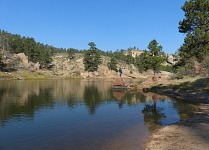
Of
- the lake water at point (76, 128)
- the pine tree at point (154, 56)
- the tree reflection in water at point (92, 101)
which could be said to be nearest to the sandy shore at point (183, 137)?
the lake water at point (76, 128)

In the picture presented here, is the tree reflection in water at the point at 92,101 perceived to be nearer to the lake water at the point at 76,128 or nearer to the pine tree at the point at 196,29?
the lake water at the point at 76,128

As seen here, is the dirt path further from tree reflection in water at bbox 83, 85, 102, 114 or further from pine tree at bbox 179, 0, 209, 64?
pine tree at bbox 179, 0, 209, 64

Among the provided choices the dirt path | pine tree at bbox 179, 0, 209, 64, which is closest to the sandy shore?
the dirt path

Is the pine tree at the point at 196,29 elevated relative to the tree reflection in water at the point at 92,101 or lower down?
elevated

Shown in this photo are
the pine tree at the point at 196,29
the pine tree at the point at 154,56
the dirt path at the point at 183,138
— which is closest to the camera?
the dirt path at the point at 183,138

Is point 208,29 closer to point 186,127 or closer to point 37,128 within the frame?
point 186,127

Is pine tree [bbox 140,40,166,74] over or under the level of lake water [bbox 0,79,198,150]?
over

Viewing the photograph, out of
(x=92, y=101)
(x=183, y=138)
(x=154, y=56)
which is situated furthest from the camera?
(x=154, y=56)

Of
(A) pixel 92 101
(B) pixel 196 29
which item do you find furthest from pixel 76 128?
(B) pixel 196 29

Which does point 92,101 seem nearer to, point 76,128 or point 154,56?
point 76,128

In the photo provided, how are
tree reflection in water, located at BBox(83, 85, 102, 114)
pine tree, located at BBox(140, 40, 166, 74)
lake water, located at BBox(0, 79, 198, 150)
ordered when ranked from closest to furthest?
lake water, located at BBox(0, 79, 198, 150) → tree reflection in water, located at BBox(83, 85, 102, 114) → pine tree, located at BBox(140, 40, 166, 74)

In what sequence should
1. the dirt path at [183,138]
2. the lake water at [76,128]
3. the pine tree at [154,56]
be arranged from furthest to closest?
the pine tree at [154,56]
the lake water at [76,128]
the dirt path at [183,138]

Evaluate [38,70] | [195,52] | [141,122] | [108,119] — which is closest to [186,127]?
[141,122]

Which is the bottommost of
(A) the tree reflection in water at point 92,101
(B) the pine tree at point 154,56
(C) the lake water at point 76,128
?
(C) the lake water at point 76,128
